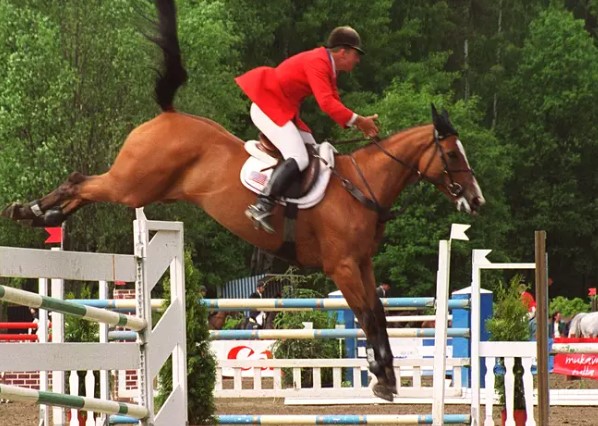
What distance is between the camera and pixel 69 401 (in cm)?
504

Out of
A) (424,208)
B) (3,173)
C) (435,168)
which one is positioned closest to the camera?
(435,168)

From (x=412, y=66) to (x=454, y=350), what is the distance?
2637 centimetres

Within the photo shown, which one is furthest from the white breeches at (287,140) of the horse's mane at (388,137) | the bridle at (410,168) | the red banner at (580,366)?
the red banner at (580,366)

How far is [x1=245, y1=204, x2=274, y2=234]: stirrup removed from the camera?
6582 millimetres

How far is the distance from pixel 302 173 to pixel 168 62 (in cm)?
90

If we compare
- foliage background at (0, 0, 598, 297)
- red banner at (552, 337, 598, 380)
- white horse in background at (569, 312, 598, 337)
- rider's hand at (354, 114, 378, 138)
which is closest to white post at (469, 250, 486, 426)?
rider's hand at (354, 114, 378, 138)

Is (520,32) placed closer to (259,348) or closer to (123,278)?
(259,348)

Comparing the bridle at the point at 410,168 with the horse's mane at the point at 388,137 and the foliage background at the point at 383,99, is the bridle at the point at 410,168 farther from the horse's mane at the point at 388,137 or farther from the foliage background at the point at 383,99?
the foliage background at the point at 383,99

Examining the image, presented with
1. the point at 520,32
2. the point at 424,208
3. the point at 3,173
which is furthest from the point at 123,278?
the point at 520,32

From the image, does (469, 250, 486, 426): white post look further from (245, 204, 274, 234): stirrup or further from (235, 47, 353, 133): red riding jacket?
(245, 204, 274, 234): stirrup

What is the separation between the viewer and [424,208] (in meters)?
33.1

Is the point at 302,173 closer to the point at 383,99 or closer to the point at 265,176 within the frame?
the point at 265,176

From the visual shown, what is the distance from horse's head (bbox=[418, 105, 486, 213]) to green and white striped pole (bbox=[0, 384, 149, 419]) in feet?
6.62

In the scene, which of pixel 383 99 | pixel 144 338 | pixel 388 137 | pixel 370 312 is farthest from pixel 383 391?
pixel 383 99
